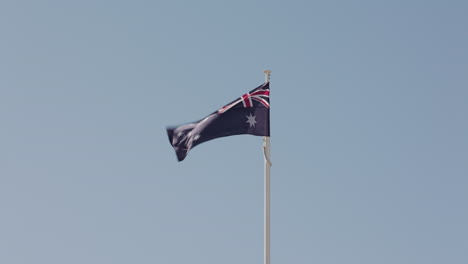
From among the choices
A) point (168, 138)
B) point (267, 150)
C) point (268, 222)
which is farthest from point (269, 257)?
point (168, 138)

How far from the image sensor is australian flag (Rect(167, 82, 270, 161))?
3247 centimetres

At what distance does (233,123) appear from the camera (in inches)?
1282

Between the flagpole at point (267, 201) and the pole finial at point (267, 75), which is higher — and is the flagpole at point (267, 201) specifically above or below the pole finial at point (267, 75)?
below

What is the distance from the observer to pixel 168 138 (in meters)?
33.5

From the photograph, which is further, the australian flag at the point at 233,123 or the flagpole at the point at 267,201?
the australian flag at the point at 233,123

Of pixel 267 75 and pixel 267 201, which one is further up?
pixel 267 75

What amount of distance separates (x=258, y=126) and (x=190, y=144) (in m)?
2.58

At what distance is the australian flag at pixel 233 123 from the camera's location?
107 feet

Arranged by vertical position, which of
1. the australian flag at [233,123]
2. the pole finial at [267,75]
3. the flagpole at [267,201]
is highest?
the pole finial at [267,75]

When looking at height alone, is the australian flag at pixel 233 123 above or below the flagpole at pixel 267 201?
above

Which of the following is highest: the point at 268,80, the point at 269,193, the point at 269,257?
the point at 268,80

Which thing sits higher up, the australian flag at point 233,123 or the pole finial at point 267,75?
the pole finial at point 267,75

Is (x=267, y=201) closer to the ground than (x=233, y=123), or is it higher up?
closer to the ground

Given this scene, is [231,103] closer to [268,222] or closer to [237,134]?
[237,134]
